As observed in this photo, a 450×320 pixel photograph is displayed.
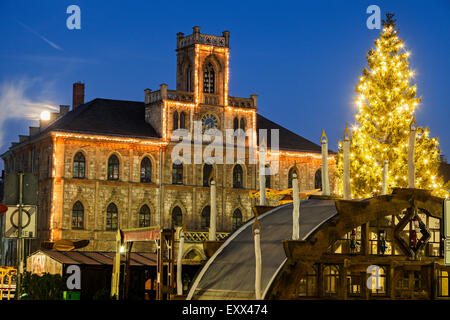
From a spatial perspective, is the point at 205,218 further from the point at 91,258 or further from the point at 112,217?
the point at 91,258

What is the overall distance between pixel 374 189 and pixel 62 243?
46.2ft

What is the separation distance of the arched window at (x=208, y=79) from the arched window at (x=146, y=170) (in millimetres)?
6718

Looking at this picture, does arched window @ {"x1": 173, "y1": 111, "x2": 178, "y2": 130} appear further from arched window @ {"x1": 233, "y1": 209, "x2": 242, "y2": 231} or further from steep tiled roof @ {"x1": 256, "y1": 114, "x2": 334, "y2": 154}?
steep tiled roof @ {"x1": 256, "y1": 114, "x2": 334, "y2": 154}

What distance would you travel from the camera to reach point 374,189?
1363 inches

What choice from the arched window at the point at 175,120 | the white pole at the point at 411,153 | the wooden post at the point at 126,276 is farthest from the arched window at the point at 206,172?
the white pole at the point at 411,153

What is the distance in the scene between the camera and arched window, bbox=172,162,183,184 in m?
59.2

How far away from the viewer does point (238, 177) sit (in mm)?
61781

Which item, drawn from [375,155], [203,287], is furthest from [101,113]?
[203,287]

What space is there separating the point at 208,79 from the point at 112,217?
12132 millimetres

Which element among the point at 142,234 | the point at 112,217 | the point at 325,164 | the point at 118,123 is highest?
the point at 118,123

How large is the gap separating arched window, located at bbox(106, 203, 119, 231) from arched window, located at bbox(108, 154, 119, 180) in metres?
1.82

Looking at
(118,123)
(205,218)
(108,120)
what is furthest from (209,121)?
(108,120)

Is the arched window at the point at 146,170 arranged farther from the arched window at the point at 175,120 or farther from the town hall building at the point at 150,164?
the arched window at the point at 175,120
